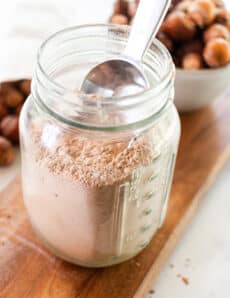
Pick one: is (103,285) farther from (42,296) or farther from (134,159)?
(134,159)

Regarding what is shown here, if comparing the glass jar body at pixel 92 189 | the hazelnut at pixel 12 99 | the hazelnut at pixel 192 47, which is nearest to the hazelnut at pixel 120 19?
the hazelnut at pixel 192 47

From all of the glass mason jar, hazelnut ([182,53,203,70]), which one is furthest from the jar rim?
hazelnut ([182,53,203,70])

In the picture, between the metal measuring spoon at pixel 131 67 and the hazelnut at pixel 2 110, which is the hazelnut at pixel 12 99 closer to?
the hazelnut at pixel 2 110

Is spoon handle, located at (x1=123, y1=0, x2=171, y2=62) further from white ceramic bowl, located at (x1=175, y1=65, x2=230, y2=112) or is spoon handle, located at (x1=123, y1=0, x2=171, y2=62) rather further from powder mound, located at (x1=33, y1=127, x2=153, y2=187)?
white ceramic bowl, located at (x1=175, y1=65, x2=230, y2=112)

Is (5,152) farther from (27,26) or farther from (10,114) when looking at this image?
(27,26)

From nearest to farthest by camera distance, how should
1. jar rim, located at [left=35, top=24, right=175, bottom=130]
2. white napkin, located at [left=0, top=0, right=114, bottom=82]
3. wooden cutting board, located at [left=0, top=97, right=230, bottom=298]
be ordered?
jar rim, located at [left=35, top=24, right=175, bottom=130], wooden cutting board, located at [left=0, top=97, right=230, bottom=298], white napkin, located at [left=0, top=0, right=114, bottom=82]

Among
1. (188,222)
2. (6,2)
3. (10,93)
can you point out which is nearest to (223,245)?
(188,222)
